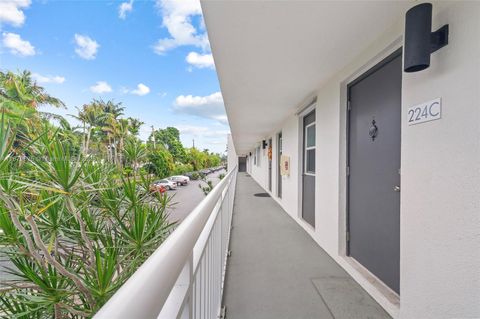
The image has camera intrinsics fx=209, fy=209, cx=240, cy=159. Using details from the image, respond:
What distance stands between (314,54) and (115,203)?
8.13 feet

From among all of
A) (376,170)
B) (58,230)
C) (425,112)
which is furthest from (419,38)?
(58,230)

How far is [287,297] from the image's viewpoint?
1946 millimetres

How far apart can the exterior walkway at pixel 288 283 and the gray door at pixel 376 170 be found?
35 centimetres

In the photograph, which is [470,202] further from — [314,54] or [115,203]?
[115,203]

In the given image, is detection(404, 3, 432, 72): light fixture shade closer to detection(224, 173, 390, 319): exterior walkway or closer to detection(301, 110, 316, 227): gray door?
detection(224, 173, 390, 319): exterior walkway

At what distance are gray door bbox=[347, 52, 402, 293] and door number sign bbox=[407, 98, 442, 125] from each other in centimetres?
28

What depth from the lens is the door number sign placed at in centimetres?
129

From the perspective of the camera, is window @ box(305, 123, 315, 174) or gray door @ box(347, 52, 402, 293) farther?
window @ box(305, 123, 315, 174)

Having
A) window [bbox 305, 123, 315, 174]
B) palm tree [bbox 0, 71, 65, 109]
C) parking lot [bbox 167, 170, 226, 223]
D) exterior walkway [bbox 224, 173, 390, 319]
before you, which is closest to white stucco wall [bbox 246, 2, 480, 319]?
exterior walkway [bbox 224, 173, 390, 319]

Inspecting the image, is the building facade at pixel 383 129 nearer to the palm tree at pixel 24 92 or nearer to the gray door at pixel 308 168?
the gray door at pixel 308 168

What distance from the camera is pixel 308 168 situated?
4012 millimetres

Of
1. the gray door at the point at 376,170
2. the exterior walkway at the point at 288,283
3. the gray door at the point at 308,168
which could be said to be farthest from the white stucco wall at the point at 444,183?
the gray door at the point at 308,168

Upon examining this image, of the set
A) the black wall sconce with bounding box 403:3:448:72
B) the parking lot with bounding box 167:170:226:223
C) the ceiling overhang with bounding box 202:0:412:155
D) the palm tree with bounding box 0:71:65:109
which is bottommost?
the parking lot with bounding box 167:170:226:223

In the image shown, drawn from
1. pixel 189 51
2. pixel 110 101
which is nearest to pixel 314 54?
pixel 189 51
